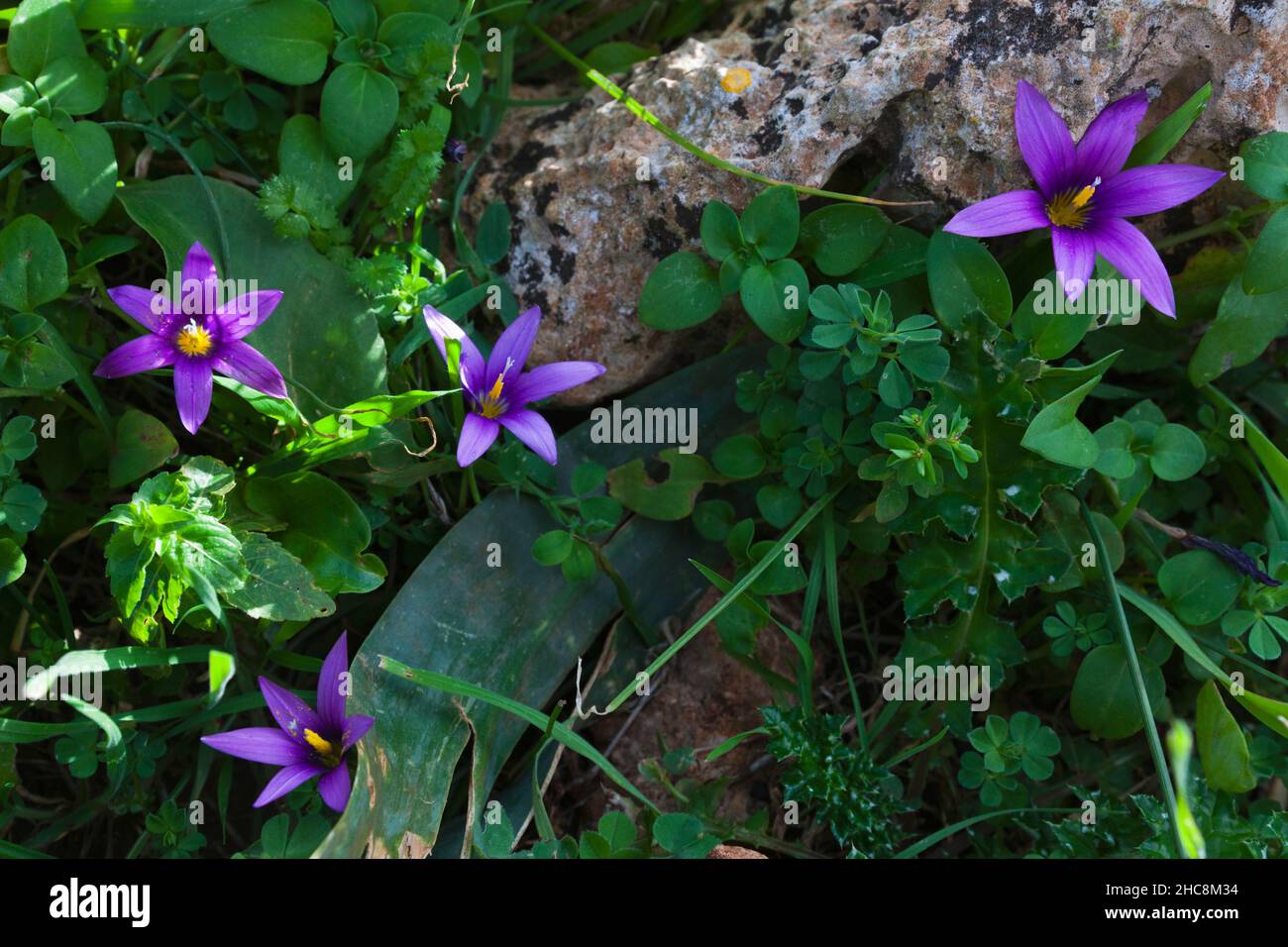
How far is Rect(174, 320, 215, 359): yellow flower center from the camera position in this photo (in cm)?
202

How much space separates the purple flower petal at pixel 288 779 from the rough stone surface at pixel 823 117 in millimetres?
954

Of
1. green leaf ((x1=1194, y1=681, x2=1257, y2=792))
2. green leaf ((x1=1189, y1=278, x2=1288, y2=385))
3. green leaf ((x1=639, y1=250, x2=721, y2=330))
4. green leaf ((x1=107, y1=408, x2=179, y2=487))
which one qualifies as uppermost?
green leaf ((x1=639, y1=250, x2=721, y2=330))

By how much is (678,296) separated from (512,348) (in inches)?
14.0

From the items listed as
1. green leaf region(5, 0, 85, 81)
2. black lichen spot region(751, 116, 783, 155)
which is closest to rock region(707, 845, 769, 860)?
black lichen spot region(751, 116, 783, 155)

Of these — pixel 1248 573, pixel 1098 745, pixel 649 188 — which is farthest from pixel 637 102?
pixel 1098 745

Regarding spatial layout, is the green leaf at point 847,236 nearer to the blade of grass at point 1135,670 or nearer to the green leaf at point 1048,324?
the green leaf at point 1048,324

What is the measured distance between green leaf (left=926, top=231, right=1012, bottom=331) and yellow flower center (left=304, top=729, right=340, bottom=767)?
1.40 meters

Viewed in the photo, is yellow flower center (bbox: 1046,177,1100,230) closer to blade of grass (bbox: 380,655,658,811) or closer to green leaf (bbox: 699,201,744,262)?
green leaf (bbox: 699,201,744,262)

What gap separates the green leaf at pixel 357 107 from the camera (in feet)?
7.24

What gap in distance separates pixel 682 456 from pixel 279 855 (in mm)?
1103

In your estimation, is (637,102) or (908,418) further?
(637,102)

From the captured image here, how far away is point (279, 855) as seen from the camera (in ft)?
6.41

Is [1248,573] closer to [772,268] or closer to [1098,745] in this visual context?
[1098,745]

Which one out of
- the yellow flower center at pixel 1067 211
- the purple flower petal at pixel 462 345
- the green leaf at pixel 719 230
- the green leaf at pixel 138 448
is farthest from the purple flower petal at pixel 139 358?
the yellow flower center at pixel 1067 211
